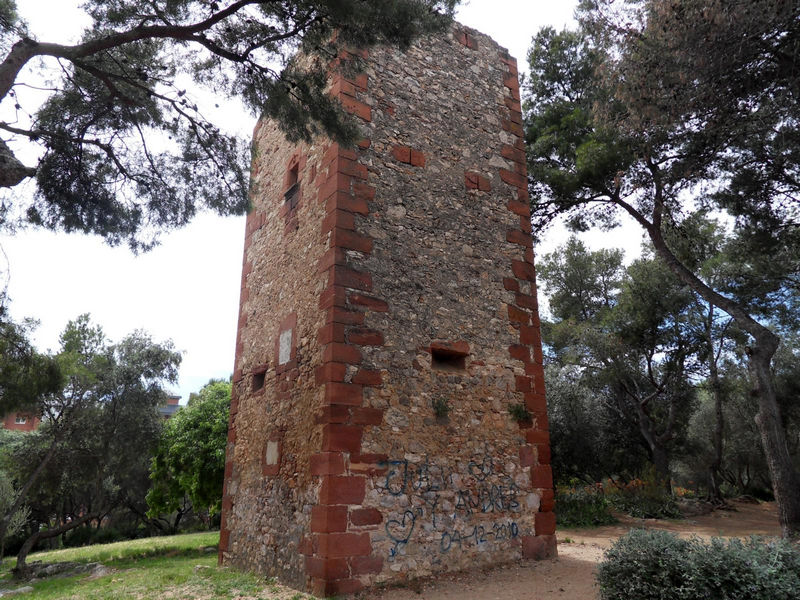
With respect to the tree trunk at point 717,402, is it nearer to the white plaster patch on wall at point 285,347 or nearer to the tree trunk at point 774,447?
the tree trunk at point 774,447

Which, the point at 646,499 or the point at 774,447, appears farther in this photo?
the point at 646,499

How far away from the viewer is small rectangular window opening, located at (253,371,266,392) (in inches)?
334

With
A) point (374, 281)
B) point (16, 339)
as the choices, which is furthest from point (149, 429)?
point (374, 281)

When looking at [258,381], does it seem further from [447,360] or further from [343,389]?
[447,360]

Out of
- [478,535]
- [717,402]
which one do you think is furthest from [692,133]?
[717,402]

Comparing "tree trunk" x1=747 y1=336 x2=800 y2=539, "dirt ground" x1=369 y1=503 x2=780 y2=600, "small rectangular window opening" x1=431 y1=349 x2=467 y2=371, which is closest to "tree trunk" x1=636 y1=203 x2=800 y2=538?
"tree trunk" x1=747 y1=336 x2=800 y2=539

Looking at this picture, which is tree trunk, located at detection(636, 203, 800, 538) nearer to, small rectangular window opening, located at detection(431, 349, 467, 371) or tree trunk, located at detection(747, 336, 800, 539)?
tree trunk, located at detection(747, 336, 800, 539)

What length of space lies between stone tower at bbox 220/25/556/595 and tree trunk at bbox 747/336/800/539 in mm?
4701

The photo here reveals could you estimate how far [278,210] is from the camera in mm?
9133

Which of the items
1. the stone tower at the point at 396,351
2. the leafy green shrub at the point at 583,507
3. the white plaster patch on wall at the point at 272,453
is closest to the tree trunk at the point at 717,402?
the leafy green shrub at the point at 583,507

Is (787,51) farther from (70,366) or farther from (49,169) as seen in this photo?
(70,366)

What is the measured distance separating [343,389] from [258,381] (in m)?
2.70

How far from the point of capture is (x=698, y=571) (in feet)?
13.6

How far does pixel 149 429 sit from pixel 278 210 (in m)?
11.4
